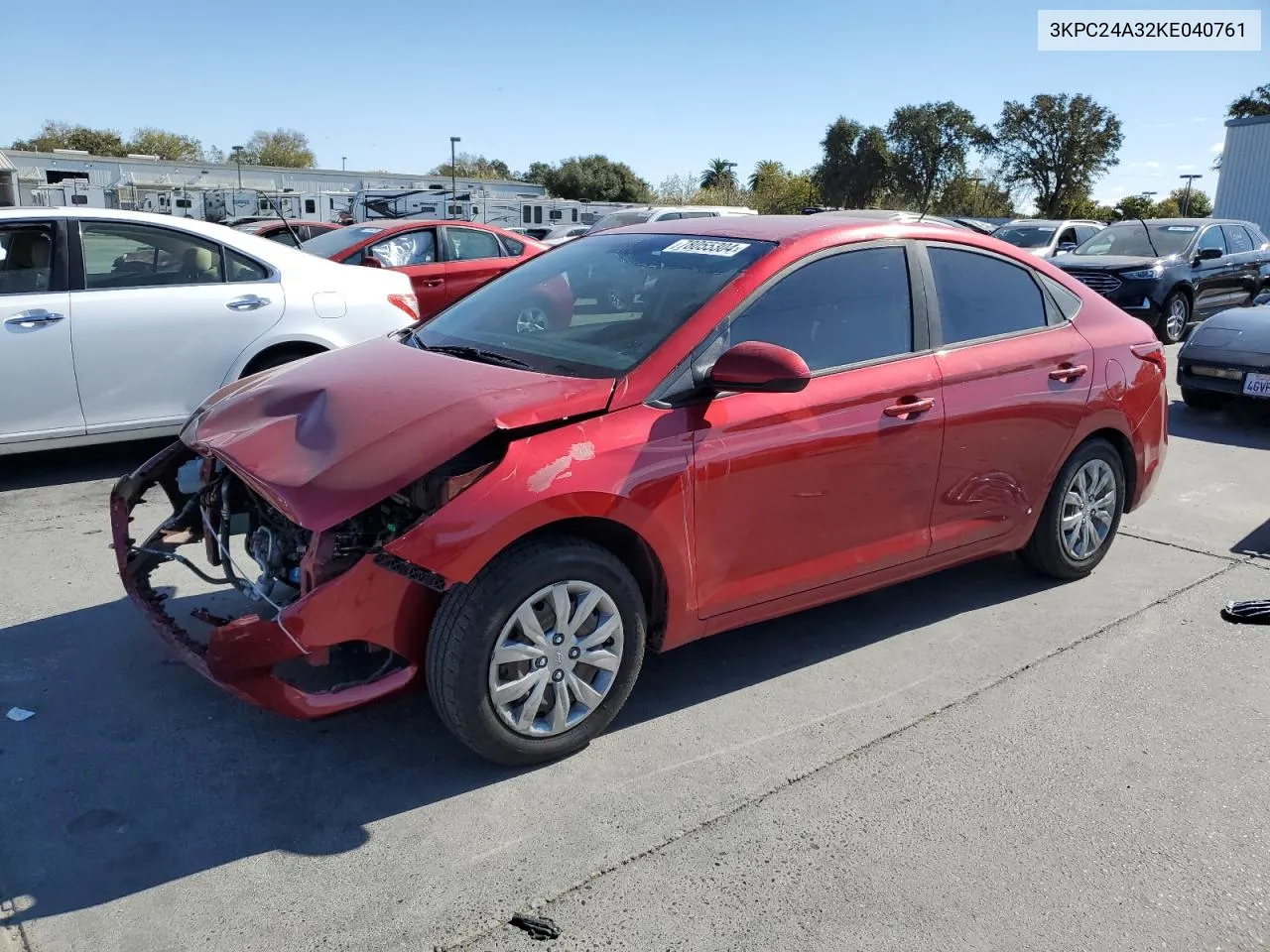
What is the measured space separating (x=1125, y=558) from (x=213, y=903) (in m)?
4.57

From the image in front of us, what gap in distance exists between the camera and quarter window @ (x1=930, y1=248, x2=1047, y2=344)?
413cm

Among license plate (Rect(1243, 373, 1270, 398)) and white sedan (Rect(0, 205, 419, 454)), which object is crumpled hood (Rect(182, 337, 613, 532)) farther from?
license plate (Rect(1243, 373, 1270, 398))

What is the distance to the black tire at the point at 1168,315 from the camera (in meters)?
13.3

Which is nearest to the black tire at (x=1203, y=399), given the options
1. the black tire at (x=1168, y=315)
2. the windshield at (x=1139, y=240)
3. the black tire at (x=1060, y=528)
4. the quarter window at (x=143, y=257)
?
the black tire at (x=1168, y=315)

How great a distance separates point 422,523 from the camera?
9.32 feet

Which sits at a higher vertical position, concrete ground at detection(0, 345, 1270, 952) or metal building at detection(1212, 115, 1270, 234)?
metal building at detection(1212, 115, 1270, 234)

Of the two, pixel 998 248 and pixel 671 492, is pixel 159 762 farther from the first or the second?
pixel 998 248

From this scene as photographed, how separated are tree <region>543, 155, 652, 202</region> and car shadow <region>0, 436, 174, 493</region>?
217 feet

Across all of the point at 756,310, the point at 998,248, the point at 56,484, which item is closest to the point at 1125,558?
the point at 998,248

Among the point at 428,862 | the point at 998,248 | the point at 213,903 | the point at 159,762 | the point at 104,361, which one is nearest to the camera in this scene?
the point at 213,903

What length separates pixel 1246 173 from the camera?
103 feet

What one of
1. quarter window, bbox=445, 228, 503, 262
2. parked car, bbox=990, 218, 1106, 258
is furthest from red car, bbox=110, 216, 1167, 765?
parked car, bbox=990, 218, 1106, 258

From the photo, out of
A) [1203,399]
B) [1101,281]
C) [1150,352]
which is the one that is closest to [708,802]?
[1150,352]

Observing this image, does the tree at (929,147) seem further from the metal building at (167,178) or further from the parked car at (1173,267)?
the parked car at (1173,267)
